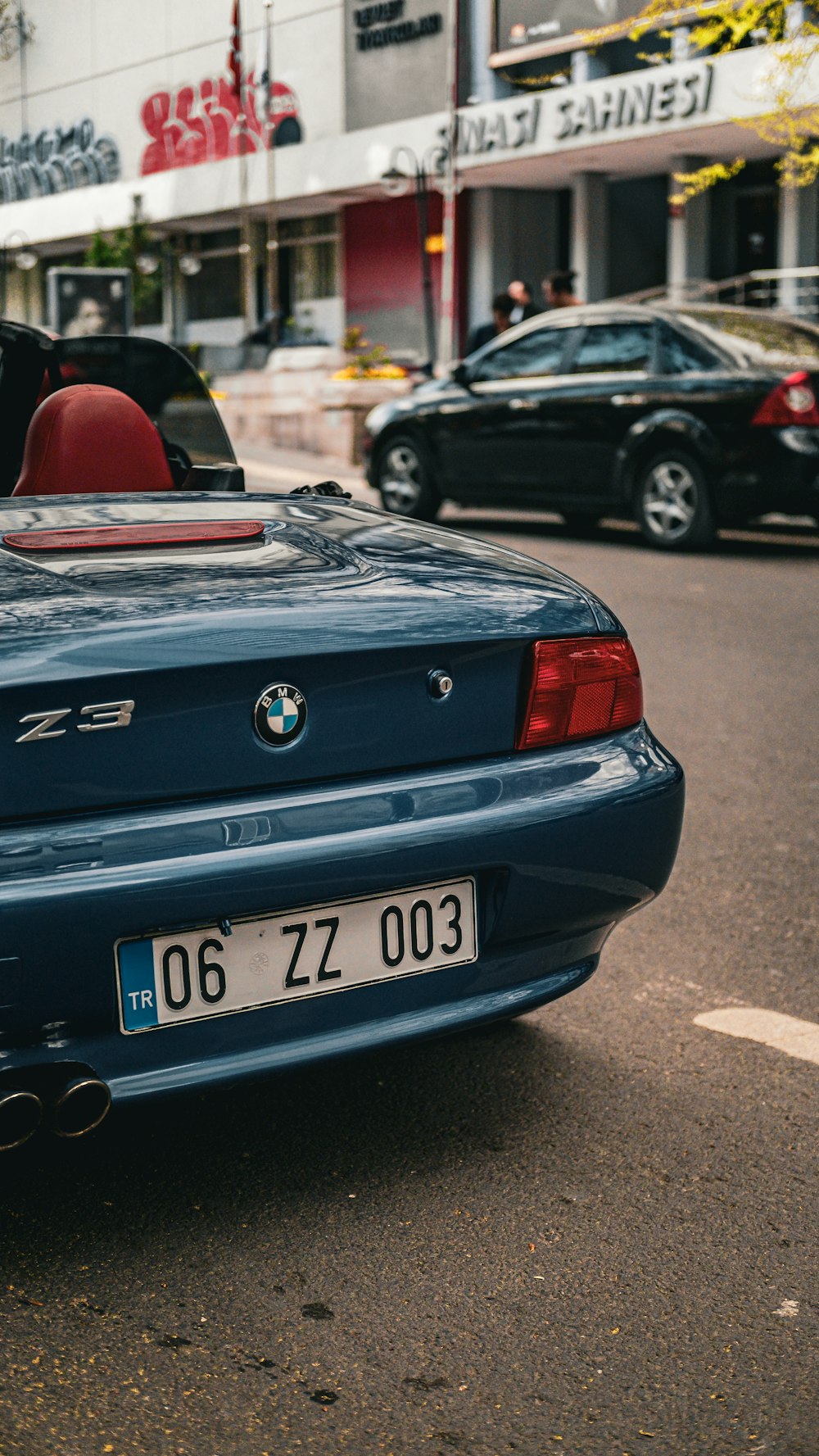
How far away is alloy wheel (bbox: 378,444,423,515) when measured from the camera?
13.7 meters

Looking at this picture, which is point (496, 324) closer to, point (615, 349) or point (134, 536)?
point (615, 349)

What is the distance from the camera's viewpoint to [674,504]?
11992 mm

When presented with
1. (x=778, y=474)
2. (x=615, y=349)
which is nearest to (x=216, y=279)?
(x=615, y=349)

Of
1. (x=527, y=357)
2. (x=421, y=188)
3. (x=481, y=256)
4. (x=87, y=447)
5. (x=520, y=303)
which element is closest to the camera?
(x=87, y=447)

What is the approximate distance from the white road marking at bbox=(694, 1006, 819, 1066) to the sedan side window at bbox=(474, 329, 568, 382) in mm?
9570

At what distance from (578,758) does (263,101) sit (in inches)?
1478

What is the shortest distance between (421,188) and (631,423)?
59.9 feet

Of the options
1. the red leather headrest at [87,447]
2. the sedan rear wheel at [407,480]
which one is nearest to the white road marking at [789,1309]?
the red leather headrest at [87,447]

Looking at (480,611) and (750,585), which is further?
(750,585)

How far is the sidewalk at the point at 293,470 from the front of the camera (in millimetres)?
18958

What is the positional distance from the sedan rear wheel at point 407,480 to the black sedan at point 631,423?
16 mm

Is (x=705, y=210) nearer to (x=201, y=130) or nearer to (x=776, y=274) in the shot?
(x=776, y=274)

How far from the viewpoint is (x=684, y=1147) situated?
304cm

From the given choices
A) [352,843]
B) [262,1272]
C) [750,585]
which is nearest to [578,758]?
[352,843]
